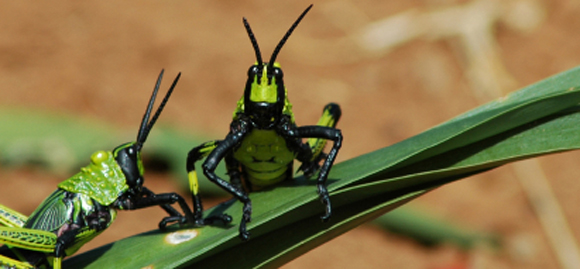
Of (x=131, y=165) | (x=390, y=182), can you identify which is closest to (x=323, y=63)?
(x=131, y=165)

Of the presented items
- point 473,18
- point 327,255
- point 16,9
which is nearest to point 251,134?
point 327,255

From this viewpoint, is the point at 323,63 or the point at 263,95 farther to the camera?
the point at 323,63

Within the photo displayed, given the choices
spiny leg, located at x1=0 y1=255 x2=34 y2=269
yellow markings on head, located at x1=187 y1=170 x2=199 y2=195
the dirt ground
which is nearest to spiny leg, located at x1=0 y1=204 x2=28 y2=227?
spiny leg, located at x1=0 y1=255 x2=34 y2=269

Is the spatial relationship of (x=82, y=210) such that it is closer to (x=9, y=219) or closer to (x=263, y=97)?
(x=9, y=219)

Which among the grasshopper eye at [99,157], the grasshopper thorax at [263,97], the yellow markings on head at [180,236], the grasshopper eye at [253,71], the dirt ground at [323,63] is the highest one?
the dirt ground at [323,63]

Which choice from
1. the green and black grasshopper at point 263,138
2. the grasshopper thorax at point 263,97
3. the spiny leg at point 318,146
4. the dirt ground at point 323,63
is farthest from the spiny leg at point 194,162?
the dirt ground at point 323,63

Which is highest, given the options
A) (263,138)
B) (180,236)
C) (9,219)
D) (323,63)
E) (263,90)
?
(323,63)

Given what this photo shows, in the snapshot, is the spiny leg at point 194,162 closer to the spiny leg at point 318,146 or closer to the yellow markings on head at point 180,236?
the yellow markings on head at point 180,236

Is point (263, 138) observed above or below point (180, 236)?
above
